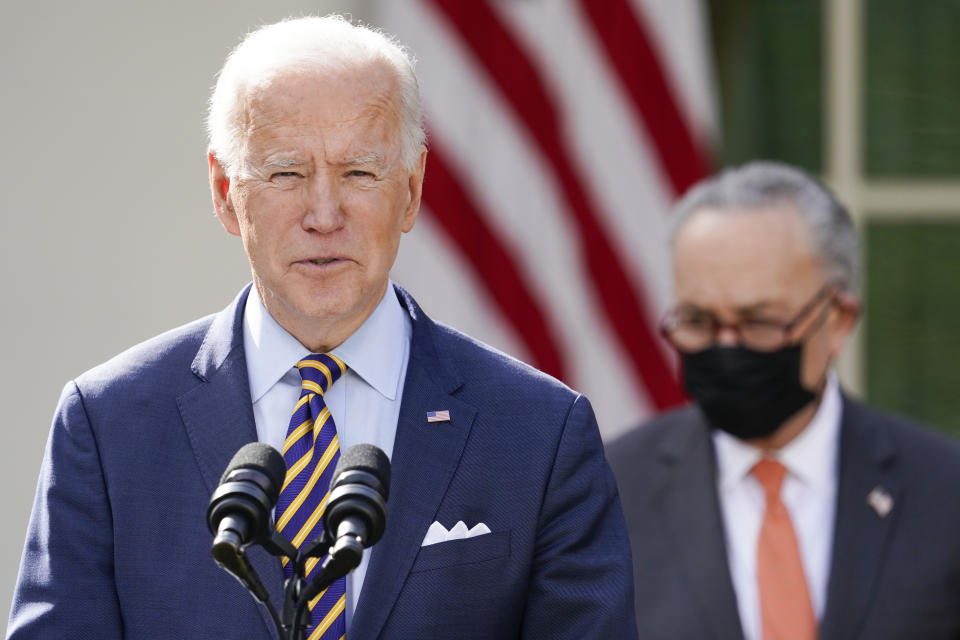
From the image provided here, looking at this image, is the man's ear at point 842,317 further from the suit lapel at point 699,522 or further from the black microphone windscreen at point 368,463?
the black microphone windscreen at point 368,463

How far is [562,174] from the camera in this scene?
17.6ft

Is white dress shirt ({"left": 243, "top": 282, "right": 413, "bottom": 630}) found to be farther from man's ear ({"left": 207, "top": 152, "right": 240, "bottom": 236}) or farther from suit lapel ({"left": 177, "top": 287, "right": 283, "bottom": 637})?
man's ear ({"left": 207, "top": 152, "right": 240, "bottom": 236})

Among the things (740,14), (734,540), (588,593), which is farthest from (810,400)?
(740,14)

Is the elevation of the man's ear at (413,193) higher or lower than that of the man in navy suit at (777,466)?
higher

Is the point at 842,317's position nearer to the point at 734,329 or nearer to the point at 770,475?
the point at 734,329

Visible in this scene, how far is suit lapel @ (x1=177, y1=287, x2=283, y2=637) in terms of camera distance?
2133 millimetres

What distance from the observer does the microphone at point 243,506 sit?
164 centimetres

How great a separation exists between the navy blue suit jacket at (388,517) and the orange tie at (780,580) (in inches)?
59.3

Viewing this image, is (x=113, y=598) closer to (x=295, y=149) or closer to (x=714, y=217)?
(x=295, y=149)

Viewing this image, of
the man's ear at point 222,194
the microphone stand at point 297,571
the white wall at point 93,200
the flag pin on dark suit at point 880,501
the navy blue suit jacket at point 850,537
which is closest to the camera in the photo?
the microphone stand at point 297,571

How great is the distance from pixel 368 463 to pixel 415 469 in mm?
463

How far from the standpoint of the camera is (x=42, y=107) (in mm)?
4871

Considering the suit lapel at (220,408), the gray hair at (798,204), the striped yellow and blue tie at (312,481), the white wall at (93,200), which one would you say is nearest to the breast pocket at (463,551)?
the striped yellow and blue tie at (312,481)

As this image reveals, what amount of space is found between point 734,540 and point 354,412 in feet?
5.93
